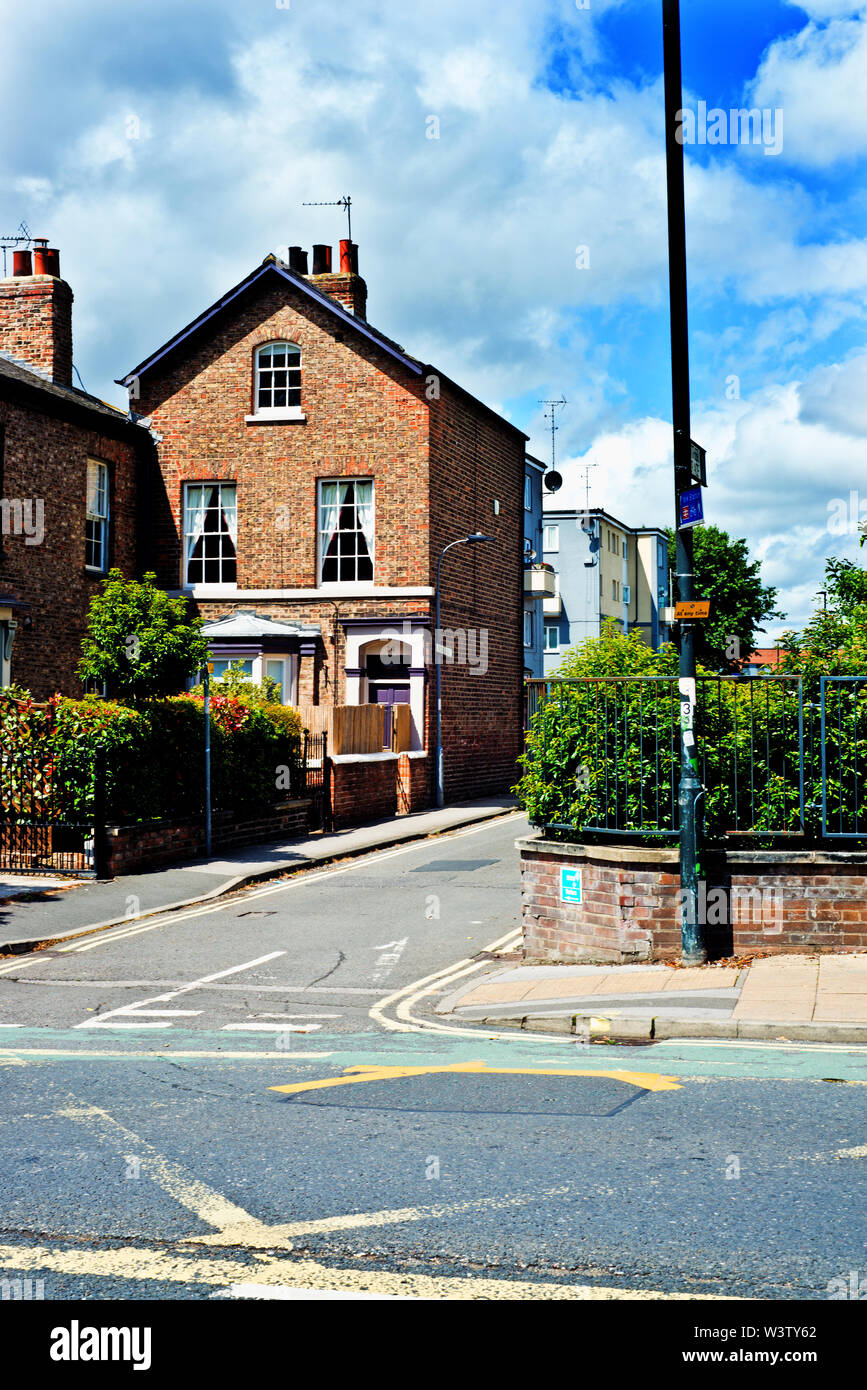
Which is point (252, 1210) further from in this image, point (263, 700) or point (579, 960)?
point (263, 700)

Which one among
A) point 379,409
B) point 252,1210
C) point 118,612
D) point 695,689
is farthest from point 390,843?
point 252,1210

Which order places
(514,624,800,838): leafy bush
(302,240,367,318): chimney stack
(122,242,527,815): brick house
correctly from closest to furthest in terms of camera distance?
(514,624,800,838): leafy bush
(122,242,527,815): brick house
(302,240,367,318): chimney stack

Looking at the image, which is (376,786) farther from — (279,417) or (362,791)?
(279,417)

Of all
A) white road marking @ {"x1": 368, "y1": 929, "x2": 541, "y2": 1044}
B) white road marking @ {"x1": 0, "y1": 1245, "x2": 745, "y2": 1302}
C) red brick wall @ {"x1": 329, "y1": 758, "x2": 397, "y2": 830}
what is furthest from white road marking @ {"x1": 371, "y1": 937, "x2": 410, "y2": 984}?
red brick wall @ {"x1": 329, "y1": 758, "x2": 397, "y2": 830}

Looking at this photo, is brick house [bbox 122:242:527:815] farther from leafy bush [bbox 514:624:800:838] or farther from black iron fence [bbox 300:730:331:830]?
leafy bush [bbox 514:624:800:838]

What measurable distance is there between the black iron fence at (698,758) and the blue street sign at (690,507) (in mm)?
1491

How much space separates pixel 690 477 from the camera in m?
10.6

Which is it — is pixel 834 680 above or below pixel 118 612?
below

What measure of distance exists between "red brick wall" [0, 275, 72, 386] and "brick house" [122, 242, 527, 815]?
9.95 ft

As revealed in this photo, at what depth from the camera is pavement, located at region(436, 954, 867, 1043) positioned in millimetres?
8539

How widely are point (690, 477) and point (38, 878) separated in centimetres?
1076

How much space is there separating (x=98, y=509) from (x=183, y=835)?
11110mm

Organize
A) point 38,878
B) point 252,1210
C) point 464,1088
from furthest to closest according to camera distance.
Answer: point 38,878
point 464,1088
point 252,1210

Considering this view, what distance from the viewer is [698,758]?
1087cm
